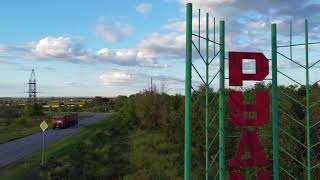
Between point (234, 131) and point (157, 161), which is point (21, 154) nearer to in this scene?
point (157, 161)

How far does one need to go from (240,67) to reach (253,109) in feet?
2.87

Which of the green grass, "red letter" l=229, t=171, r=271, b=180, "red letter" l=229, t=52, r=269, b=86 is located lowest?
the green grass

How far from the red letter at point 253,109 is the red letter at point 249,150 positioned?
11.0 inches

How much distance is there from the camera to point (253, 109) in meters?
9.49

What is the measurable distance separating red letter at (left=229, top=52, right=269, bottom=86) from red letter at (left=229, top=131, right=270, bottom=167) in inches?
43.3

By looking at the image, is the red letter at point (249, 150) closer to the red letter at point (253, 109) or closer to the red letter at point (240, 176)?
the red letter at point (240, 176)

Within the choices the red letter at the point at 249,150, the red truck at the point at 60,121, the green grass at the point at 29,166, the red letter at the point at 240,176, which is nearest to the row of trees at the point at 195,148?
the red letter at the point at 249,150

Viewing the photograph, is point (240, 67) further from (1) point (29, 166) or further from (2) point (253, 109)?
(1) point (29, 166)

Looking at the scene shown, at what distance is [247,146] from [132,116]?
54.2 m

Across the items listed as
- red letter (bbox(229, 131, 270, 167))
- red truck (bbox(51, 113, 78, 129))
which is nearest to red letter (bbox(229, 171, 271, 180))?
red letter (bbox(229, 131, 270, 167))

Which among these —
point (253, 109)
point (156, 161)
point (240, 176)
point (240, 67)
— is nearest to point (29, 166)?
point (156, 161)

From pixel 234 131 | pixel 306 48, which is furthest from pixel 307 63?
pixel 234 131

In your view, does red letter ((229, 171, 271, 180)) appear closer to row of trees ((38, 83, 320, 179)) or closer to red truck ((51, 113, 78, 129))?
row of trees ((38, 83, 320, 179))

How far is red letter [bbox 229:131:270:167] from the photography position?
952cm
